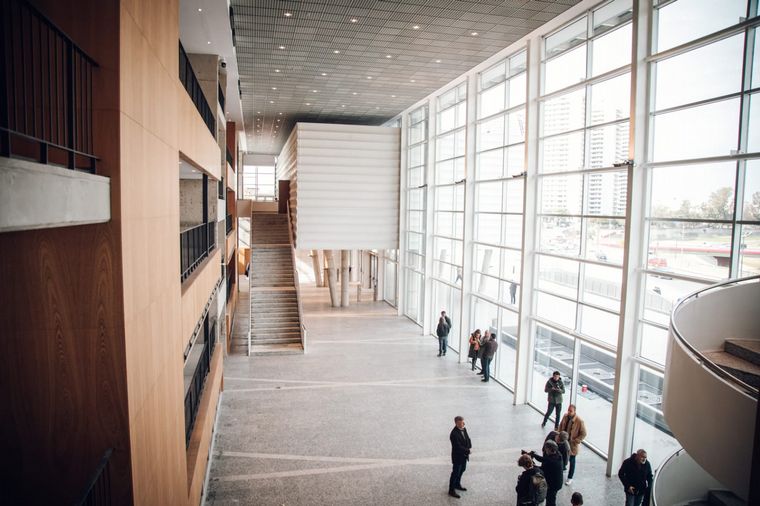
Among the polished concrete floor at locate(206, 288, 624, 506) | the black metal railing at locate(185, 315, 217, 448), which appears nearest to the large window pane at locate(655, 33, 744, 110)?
the polished concrete floor at locate(206, 288, 624, 506)

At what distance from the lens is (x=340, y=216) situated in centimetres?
2289

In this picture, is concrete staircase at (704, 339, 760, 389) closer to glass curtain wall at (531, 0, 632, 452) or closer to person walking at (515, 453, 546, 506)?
person walking at (515, 453, 546, 506)

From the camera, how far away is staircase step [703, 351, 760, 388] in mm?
4987

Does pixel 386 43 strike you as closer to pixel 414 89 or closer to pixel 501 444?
pixel 414 89

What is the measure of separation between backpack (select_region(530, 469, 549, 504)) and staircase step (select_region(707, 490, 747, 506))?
83.1 inches

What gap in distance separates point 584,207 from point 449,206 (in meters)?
8.28

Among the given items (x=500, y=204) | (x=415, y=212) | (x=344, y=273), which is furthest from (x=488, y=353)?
(x=344, y=273)

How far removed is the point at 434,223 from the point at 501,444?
11052 mm

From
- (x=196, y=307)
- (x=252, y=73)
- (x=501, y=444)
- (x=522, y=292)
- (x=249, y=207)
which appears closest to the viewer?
(x=196, y=307)

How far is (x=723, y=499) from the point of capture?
21.8 ft

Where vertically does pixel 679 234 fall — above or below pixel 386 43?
below

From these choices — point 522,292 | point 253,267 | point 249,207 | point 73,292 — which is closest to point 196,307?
point 73,292

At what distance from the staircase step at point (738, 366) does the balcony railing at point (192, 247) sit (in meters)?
6.71

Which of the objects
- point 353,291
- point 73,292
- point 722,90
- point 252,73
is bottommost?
point 353,291
